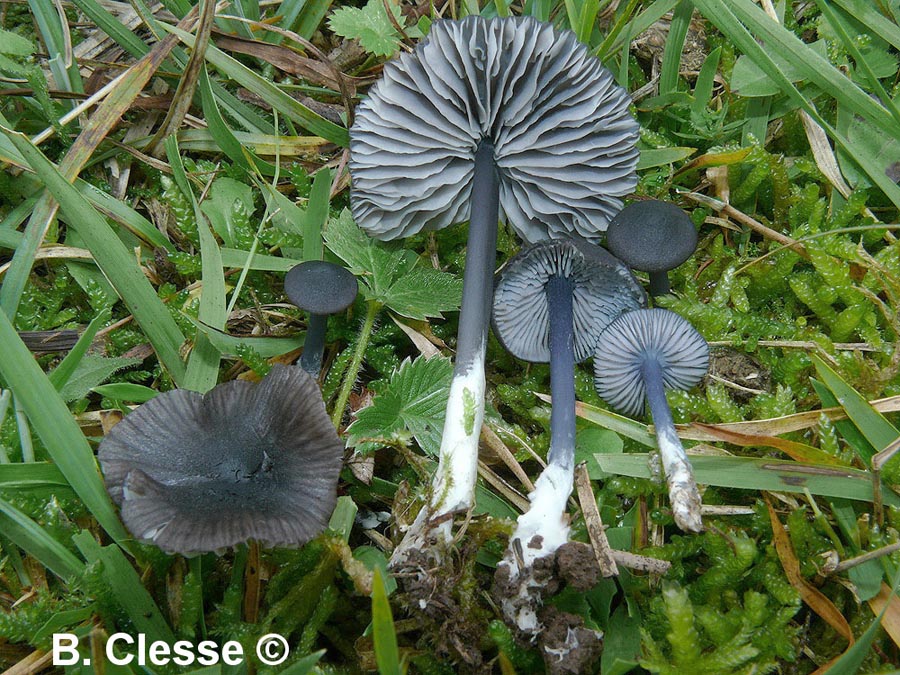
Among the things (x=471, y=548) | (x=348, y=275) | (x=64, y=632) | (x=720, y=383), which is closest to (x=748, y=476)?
(x=720, y=383)

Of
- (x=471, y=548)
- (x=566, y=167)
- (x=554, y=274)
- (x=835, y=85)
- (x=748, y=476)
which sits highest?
(x=835, y=85)

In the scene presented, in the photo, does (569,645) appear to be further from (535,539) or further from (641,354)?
(641,354)

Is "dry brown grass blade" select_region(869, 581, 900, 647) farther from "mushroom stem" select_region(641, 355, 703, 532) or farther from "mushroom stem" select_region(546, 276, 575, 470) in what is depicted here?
"mushroom stem" select_region(546, 276, 575, 470)

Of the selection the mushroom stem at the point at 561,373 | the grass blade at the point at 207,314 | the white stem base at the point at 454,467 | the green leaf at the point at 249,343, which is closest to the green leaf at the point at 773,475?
the mushroom stem at the point at 561,373

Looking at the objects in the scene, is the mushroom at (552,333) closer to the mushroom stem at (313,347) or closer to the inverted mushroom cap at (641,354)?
the inverted mushroom cap at (641,354)

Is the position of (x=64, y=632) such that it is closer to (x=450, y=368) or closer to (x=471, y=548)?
(x=471, y=548)

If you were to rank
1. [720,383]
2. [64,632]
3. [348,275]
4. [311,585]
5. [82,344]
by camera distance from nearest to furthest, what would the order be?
[64,632] < [311,585] < [82,344] < [348,275] < [720,383]

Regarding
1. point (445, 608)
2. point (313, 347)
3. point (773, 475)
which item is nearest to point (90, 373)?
point (313, 347)

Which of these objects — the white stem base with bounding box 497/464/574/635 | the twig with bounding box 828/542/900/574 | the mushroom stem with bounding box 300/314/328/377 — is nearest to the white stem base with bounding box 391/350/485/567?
the white stem base with bounding box 497/464/574/635

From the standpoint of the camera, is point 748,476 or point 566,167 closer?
point 748,476
